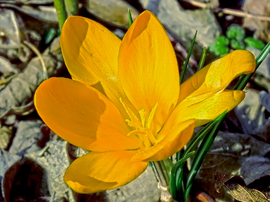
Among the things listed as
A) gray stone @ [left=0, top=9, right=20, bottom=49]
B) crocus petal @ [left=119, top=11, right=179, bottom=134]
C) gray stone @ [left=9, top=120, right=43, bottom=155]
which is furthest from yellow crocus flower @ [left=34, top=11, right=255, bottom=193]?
gray stone @ [left=0, top=9, right=20, bottom=49]

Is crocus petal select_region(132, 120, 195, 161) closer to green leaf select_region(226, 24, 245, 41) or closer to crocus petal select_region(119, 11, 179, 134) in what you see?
crocus petal select_region(119, 11, 179, 134)

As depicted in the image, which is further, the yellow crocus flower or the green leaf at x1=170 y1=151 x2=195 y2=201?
the green leaf at x1=170 y1=151 x2=195 y2=201

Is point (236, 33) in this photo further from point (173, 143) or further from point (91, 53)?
point (173, 143)

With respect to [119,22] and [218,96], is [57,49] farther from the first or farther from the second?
[218,96]

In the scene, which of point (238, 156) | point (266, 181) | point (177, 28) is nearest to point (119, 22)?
point (177, 28)

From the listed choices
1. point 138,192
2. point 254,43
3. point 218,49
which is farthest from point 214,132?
point 254,43

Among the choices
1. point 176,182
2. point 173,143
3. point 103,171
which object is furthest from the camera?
point 176,182

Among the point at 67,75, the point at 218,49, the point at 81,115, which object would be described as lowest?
the point at 67,75

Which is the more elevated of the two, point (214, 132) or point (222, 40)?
point (214, 132)

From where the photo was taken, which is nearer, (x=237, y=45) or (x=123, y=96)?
(x=123, y=96)
